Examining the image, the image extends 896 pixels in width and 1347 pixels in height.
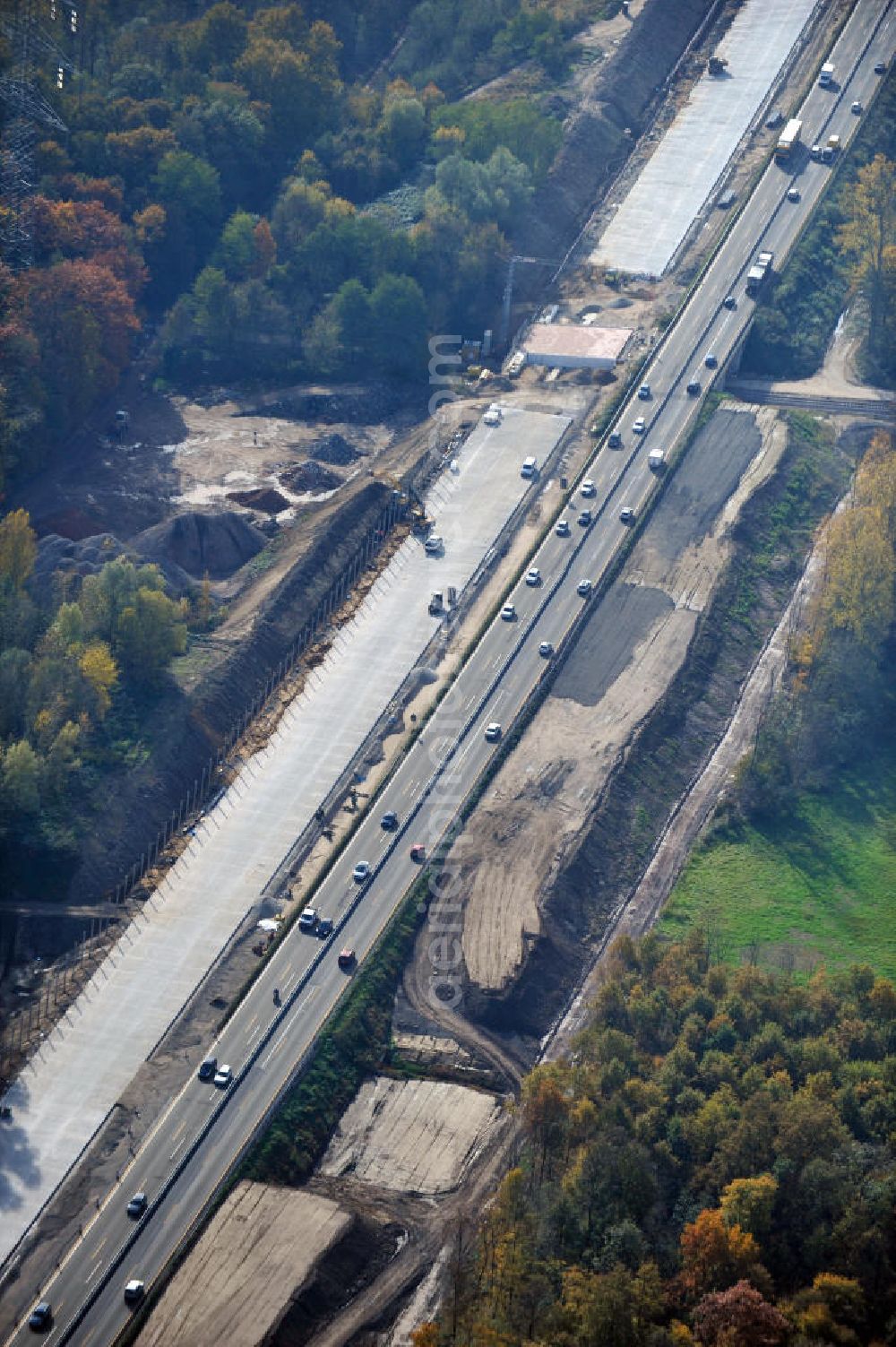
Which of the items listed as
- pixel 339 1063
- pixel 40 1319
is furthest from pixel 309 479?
pixel 40 1319

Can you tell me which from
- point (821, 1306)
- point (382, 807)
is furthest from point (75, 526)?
point (821, 1306)

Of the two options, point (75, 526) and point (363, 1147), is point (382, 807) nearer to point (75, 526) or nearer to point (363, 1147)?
point (363, 1147)

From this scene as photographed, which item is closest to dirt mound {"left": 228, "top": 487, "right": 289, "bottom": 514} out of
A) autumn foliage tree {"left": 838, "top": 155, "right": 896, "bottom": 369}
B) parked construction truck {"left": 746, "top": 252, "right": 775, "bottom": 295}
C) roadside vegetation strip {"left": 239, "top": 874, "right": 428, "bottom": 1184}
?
roadside vegetation strip {"left": 239, "top": 874, "right": 428, "bottom": 1184}

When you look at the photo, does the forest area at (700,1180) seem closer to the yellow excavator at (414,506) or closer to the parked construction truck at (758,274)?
the yellow excavator at (414,506)

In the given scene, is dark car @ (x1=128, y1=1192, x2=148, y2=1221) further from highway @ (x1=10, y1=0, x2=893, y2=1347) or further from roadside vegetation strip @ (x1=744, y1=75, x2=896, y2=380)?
roadside vegetation strip @ (x1=744, y1=75, x2=896, y2=380)

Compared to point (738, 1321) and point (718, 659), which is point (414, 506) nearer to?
point (718, 659)
